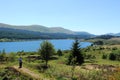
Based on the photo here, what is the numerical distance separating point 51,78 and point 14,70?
233 inches

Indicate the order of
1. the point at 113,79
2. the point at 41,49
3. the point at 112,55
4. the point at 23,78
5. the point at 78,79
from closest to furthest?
the point at 113,79, the point at 23,78, the point at 78,79, the point at 41,49, the point at 112,55

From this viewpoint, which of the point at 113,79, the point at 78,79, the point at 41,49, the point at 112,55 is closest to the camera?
the point at 113,79

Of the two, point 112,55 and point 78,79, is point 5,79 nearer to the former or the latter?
point 78,79

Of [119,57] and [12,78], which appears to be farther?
[119,57]

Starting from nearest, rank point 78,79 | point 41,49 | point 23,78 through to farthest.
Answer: point 23,78 → point 78,79 → point 41,49

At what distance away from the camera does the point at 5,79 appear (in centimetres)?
3134

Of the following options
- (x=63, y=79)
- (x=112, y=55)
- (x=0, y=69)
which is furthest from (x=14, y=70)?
(x=112, y=55)

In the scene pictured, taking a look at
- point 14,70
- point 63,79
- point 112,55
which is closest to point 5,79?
point 14,70

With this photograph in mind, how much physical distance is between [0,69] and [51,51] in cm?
1910

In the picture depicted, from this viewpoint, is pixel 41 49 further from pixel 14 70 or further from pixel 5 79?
pixel 5 79

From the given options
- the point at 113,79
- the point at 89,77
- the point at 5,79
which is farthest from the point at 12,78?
the point at 113,79

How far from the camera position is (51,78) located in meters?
32.1

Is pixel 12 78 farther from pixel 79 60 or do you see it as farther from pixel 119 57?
pixel 119 57

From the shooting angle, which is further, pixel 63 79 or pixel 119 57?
pixel 119 57
